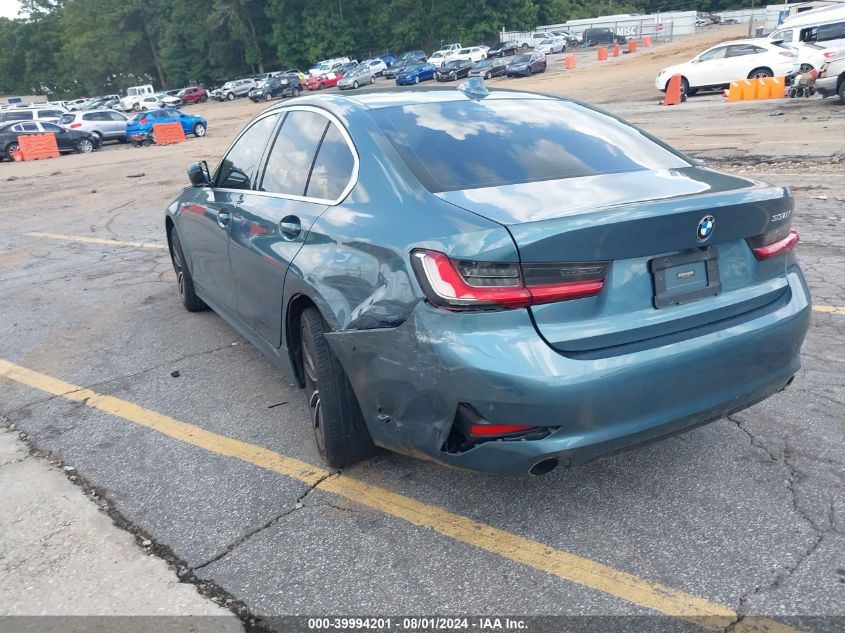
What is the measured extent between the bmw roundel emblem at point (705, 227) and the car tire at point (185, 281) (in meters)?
4.41

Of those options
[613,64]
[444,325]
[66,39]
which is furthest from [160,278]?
[66,39]

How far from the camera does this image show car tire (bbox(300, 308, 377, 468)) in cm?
334

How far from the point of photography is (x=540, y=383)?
2.54 meters

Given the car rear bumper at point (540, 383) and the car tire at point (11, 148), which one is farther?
the car tire at point (11, 148)

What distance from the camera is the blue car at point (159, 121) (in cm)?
3144

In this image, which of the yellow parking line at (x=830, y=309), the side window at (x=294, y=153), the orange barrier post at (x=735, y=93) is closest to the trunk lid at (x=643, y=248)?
the side window at (x=294, y=153)

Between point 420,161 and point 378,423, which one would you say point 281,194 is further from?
point 378,423

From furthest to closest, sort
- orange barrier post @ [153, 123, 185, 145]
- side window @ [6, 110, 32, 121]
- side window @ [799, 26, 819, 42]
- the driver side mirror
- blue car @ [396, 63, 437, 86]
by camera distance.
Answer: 1. blue car @ [396, 63, 437, 86]
2. side window @ [6, 110, 32, 121]
3. orange barrier post @ [153, 123, 185, 145]
4. side window @ [799, 26, 819, 42]
5. the driver side mirror

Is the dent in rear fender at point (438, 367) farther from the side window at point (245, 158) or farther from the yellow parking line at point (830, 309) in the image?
the yellow parking line at point (830, 309)

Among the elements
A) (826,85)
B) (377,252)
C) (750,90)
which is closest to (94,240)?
(377,252)

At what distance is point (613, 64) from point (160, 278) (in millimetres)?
44065

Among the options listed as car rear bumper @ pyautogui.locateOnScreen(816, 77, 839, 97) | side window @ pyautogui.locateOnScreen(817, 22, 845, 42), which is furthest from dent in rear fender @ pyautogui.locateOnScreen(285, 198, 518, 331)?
side window @ pyautogui.locateOnScreen(817, 22, 845, 42)

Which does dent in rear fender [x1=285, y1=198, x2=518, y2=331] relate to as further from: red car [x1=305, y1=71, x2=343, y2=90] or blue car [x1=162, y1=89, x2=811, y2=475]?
red car [x1=305, y1=71, x2=343, y2=90]

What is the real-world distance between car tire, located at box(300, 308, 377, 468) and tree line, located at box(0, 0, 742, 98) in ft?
241
